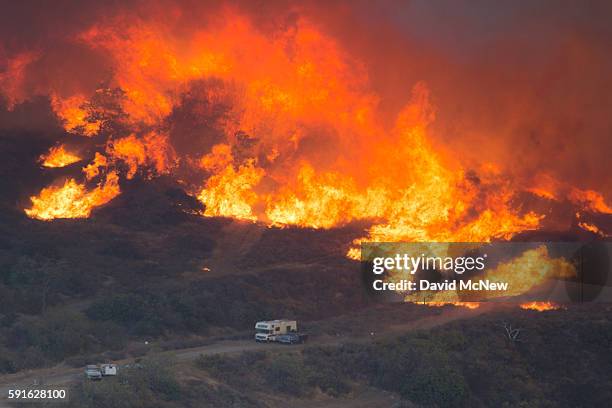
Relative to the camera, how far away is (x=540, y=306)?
191 feet

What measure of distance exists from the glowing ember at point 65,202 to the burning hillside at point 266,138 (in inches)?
4.3

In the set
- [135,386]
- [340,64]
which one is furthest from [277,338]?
[340,64]

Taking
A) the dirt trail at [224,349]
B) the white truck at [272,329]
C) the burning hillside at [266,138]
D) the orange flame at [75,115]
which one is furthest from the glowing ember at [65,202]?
the white truck at [272,329]

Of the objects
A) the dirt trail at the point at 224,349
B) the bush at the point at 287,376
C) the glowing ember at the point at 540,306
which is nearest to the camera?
the dirt trail at the point at 224,349

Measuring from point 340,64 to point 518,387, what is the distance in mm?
36184

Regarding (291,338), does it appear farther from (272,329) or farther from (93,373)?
(93,373)

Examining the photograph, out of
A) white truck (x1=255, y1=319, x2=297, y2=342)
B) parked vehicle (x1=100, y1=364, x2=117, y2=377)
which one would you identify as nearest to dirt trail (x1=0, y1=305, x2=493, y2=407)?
white truck (x1=255, y1=319, x2=297, y2=342)

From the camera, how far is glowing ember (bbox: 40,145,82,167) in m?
73.6

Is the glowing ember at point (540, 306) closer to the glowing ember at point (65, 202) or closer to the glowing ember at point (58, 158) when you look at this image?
the glowing ember at point (65, 202)

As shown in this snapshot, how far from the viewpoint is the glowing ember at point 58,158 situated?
73562 millimetres

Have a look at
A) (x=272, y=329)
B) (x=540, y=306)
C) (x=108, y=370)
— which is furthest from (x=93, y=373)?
(x=540, y=306)

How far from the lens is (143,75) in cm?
7500

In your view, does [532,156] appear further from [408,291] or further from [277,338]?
[277,338]

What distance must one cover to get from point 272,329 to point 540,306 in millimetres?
19926
